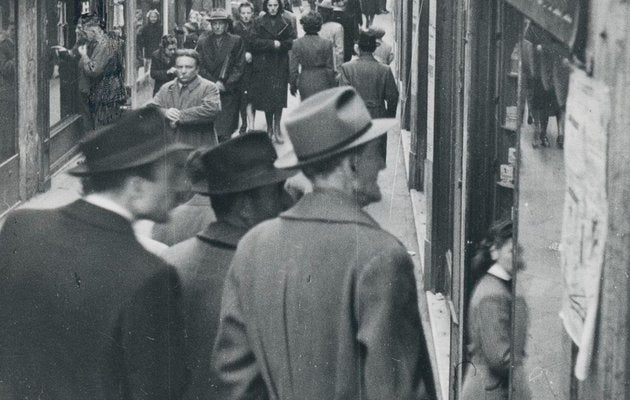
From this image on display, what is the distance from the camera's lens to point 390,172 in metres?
4.95

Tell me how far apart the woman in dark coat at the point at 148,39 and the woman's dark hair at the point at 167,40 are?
23mm

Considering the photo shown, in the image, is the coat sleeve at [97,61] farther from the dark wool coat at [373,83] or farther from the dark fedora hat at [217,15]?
the dark wool coat at [373,83]

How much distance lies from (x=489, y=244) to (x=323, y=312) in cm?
76

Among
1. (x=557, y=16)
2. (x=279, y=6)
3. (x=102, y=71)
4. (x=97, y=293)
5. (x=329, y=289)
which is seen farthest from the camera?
→ (x=279, y=6)

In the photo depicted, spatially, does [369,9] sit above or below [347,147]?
above

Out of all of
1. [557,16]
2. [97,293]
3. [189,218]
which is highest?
[557,16]

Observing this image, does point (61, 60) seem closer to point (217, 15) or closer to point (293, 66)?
point (217, 15)

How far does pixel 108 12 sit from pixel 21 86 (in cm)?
44

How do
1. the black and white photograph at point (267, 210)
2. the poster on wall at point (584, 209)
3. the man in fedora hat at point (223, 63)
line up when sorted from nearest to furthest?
the poster on wall at point (584, 209), the black and white photograph at point (267, 210), the man in fedora hat at point (223, 63)

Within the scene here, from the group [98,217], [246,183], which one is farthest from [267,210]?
[98,217]

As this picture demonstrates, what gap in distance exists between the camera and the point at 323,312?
391cm

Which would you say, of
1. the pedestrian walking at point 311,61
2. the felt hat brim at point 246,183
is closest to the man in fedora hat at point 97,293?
the felt hat brim at point 246,183

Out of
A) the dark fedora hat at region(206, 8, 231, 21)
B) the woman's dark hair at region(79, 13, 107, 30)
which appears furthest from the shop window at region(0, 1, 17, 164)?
the dark fedora hat at region(206, 8, 231, 21)

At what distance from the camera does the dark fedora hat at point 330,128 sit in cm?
388
